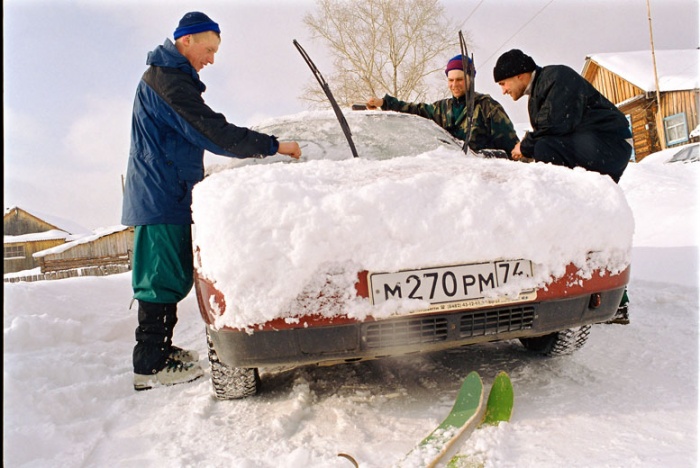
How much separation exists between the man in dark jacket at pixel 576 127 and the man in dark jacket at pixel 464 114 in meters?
0.84

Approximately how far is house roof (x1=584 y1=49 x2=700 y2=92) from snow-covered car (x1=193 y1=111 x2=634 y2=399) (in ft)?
79.1

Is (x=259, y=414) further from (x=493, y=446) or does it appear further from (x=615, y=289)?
(x=615, y=289)

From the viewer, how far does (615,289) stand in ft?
6.33

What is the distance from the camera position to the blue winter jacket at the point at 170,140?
8.08ft

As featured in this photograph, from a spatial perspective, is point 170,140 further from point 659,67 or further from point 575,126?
point 659,67

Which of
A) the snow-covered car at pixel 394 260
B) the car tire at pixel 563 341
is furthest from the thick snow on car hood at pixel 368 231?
the car tire at pixel 563 341

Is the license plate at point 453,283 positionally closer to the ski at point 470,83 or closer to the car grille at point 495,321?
the car grille at point 495,321

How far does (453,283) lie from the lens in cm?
166

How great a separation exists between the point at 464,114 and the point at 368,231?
9.54 feet

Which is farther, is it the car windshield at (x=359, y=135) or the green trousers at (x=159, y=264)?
the car windshield at (x=359, y=135)

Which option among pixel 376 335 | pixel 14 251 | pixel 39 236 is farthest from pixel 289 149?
pixel 39 236

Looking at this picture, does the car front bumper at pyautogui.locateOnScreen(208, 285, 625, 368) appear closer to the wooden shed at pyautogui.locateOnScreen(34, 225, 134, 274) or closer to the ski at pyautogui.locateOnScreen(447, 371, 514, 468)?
the ski at pyautogui.locateOnScreen(447, 371, 514, 468)

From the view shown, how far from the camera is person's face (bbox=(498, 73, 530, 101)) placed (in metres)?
3.19

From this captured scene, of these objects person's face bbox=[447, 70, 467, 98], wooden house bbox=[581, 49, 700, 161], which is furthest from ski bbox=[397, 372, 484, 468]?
wooden house bbox=[581, 49, 700, 161]
